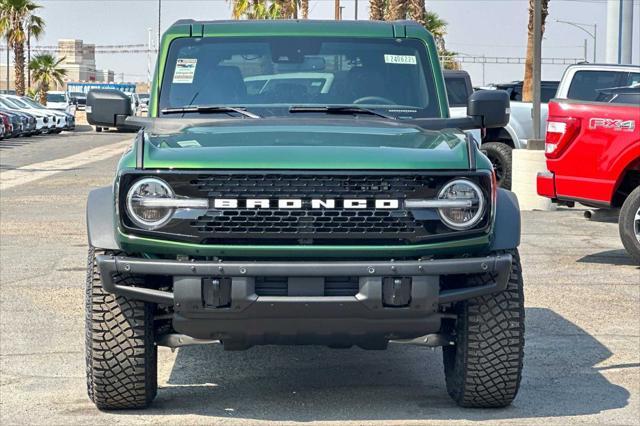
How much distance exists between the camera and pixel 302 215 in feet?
18.2

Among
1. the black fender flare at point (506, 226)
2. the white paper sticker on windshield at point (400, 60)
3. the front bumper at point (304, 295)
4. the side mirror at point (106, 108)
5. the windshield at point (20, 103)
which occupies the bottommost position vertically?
the windshield at point (20, 103)

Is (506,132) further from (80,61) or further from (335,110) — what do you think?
(80,61)

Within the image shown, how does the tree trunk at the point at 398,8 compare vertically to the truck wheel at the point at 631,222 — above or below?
above

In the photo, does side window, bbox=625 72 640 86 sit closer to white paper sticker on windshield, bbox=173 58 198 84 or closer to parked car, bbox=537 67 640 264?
parked car, bbox=537 67 640 264

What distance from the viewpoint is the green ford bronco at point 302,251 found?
216 inches

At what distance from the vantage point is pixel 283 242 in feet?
18.2

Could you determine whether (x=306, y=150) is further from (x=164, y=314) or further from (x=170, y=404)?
(x=170, y=404)

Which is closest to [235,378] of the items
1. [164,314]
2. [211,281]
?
[164,314]

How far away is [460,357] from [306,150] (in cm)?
128

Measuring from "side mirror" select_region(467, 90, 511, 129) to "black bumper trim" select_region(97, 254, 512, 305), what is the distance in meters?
1.53

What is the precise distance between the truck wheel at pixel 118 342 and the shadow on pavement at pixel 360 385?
26 centimetres

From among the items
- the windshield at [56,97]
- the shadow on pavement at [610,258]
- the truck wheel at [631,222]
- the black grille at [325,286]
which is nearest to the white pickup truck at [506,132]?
the shadow on pavement at [610,258]

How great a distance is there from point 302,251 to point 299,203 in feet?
0.68

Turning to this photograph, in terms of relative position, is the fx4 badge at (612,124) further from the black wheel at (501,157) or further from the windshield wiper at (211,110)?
the black wheel at (501,157)
